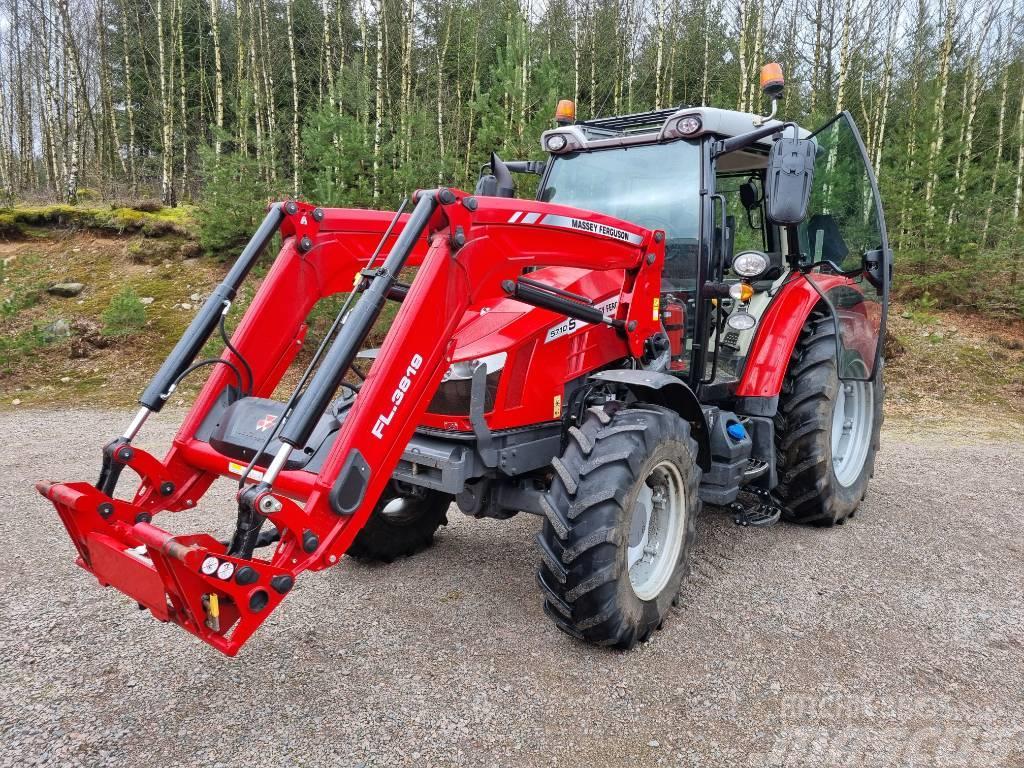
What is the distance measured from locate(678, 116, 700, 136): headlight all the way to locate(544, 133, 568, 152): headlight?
0.74m

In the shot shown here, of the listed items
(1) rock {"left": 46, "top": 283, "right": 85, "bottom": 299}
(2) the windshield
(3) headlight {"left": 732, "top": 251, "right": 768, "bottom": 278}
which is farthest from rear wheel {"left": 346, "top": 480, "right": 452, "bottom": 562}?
(1) rock {"left": 46, "top": 283, "right": 85, "bottom": 299}

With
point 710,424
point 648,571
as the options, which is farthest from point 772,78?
point 648,571

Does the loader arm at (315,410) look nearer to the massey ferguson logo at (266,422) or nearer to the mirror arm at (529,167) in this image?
the massey ferguson logo at (266,422)

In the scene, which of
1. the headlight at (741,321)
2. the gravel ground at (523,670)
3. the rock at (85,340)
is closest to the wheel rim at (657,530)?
the gravel ground at (523,670)

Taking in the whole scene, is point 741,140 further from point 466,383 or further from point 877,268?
point 466,383

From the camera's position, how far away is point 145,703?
2.62 m

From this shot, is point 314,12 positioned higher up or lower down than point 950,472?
higher up

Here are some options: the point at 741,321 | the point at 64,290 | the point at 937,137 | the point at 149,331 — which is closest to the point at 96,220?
the point at 64,290

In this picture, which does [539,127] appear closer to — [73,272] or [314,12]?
[73,272]

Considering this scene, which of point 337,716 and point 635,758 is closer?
point 635,758

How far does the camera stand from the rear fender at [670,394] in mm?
3180

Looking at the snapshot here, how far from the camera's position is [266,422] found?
2.70 m

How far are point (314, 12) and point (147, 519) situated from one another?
19.0 meters

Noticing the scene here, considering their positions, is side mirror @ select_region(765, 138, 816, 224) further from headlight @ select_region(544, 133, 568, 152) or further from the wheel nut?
the wheel nut
